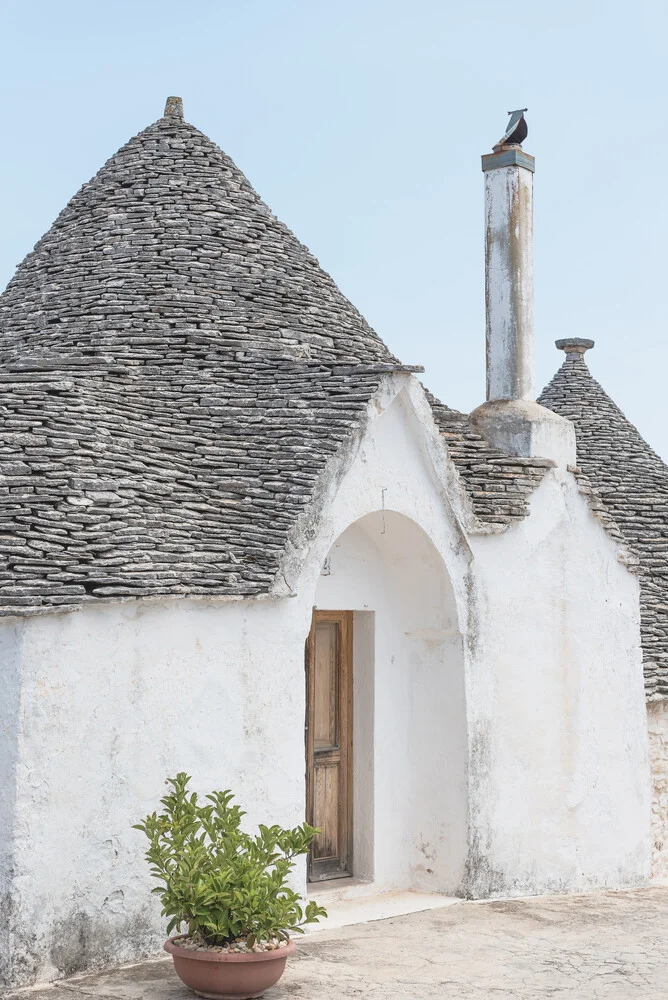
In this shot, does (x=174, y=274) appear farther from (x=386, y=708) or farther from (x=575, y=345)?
(x=575, y=345)

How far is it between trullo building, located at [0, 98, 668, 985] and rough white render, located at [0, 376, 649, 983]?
20 mm

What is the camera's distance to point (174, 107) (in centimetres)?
1315

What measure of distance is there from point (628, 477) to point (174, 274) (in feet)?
20.9

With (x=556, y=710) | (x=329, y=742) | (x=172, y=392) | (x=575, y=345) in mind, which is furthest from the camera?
(x=575, y=345)

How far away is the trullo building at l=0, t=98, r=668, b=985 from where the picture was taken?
24.3 feet

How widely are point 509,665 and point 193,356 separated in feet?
12.0

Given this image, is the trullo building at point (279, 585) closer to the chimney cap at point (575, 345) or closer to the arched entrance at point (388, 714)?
the arched entrance at point (388, 714)

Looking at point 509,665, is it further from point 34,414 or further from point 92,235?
point 92,235

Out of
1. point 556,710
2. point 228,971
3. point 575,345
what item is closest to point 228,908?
point 228,971

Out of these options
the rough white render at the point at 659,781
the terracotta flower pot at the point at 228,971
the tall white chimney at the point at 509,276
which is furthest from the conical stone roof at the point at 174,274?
the terracotta flower pot at the point at 228,971

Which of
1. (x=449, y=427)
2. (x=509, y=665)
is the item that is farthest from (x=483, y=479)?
(x=509, y=665)

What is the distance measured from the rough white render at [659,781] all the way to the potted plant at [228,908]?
232 inches

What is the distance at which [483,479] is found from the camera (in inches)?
422

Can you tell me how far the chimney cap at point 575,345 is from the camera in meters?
17.0
